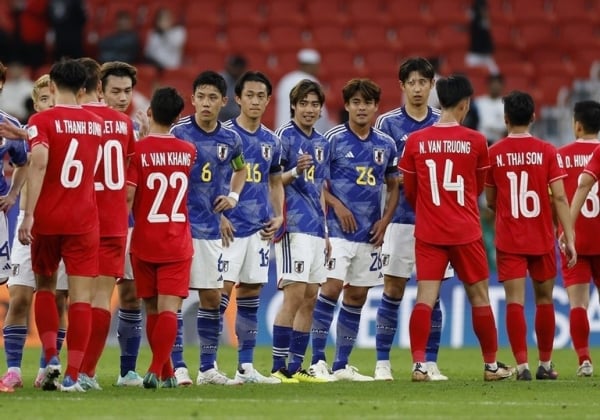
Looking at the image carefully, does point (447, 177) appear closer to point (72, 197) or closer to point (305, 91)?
point (305, 91)

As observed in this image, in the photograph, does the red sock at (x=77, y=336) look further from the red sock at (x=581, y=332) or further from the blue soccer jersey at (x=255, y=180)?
the red sock at (x=581, y=332)

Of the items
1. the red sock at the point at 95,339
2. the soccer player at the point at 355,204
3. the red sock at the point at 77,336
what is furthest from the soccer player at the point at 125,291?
the soccer player at the point at 355,204

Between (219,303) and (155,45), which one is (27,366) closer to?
(219,303)

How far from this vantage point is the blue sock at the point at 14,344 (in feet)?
36.4

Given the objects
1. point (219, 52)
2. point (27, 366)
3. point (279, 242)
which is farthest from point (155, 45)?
point (279, 242)

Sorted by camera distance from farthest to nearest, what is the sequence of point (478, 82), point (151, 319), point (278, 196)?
point (478, 82) → point (278, 196) → point (151, 319)

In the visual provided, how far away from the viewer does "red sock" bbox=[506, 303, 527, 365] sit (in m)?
12.2

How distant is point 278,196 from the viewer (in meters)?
12.2

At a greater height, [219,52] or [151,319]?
[219,52]

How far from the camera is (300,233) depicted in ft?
39.9

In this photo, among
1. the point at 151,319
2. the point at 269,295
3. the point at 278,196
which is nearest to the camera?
the point at 151,319

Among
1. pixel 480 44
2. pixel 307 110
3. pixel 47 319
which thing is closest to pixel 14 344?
pixel 47 319

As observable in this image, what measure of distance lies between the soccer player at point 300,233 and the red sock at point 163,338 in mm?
1531

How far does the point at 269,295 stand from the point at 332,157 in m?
5.09
